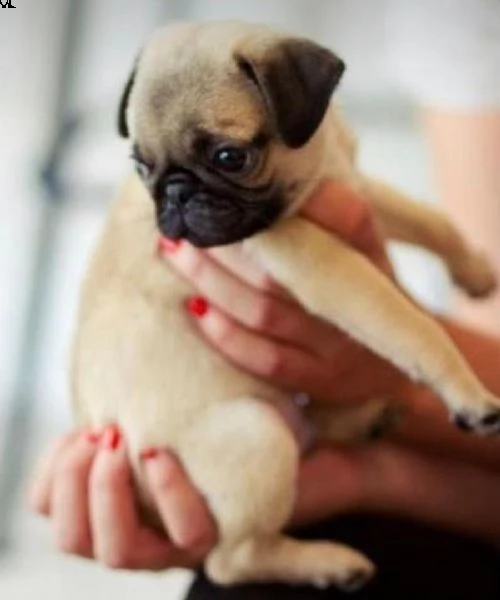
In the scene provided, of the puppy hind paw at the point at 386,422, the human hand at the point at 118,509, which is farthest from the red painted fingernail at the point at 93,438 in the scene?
the puppy hind paw at the point at 386,422

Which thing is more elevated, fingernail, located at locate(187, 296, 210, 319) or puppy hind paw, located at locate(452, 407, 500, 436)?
puppy hind paw, located at locate(452, 407, 500, 436)

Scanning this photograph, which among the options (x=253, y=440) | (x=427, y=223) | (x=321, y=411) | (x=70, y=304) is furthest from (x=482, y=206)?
(x=70, y=304)

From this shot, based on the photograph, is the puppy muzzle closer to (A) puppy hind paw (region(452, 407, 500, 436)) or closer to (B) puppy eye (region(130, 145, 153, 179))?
(B) puppy eye (region(130, 145, 153, 179))

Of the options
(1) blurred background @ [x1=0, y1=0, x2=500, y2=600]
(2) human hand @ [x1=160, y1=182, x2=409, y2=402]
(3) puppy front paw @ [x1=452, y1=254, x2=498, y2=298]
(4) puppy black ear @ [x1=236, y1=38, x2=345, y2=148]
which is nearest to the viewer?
(4) puppy black ear @ [x1=236, y1=38, x2=345, y2=148]

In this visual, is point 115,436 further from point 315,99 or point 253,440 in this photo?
point 315,99

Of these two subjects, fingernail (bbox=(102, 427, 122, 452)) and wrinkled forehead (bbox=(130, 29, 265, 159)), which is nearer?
wrinkled forehead (bbox=(130, 29, 265, 159))

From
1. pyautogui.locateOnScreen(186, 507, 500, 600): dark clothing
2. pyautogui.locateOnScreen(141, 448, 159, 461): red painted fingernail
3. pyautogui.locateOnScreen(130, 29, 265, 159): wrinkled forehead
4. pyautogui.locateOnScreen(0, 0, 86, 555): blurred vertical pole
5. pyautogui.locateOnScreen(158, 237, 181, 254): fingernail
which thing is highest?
pyautogui.locateOnScreen(130, 29, 265, 159): wrinkled forehead

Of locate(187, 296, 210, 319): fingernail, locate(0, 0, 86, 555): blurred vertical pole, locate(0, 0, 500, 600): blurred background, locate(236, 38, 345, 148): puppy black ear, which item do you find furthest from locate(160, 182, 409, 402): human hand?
locate(0, 0, 86, 555): blurred vertical pole
